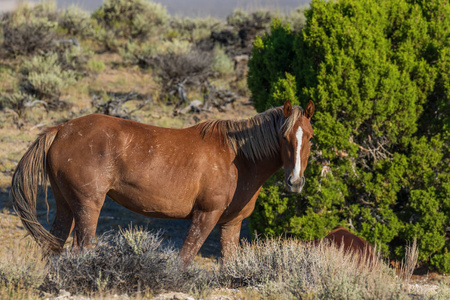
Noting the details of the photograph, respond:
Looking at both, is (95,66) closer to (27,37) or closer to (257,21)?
(27,37)

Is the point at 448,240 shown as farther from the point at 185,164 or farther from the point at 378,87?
the point at 185,164

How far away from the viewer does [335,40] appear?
7840 millimetres

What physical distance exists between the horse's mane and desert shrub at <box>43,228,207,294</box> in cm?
154

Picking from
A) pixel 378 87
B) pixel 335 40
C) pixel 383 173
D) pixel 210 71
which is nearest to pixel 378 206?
pixel 383 173

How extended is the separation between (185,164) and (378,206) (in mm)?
4292

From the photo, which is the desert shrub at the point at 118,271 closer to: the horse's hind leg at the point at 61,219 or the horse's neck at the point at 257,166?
the horse's hind leg at the point at 61,219

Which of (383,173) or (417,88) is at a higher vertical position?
(417,88)

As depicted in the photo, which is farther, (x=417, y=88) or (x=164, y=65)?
(x=164, y=65)

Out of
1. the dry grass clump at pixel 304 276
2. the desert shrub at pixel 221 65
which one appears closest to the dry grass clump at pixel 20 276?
the dry grass clump at pixel 304 276

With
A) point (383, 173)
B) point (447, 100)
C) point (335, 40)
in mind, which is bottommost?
point (383, 173)

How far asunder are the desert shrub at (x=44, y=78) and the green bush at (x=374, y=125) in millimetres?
8101

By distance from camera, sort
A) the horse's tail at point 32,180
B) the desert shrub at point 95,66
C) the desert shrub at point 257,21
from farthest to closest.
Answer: the desert shrub at point 257,21 < the desert shrub at point 95,66 < the horse's tail at point 32,180

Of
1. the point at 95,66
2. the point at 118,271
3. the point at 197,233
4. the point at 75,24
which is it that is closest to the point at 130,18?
the point at 75,24

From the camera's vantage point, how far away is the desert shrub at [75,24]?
67.1 ft
